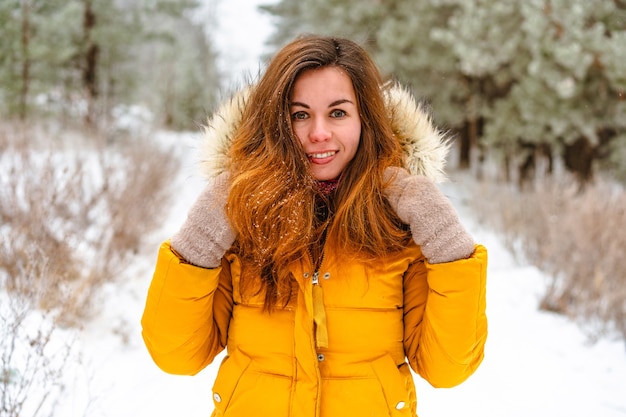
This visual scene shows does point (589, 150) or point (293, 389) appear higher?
point (293, 389)

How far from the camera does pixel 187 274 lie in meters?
1.47

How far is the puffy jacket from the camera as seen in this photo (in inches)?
58.4

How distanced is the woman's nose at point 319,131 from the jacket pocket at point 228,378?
733 millimetres

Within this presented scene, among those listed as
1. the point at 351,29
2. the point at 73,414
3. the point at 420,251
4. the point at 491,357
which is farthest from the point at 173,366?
the point at 351,29

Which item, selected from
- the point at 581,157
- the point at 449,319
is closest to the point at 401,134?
the point at 449,319

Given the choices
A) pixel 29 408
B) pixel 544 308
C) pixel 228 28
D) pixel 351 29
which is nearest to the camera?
pixel 29 408

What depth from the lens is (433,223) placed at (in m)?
1.46

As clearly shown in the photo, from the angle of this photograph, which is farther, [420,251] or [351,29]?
[351,29]

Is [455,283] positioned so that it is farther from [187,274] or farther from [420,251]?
[187,274]

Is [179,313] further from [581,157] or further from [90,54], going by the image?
[90,54]

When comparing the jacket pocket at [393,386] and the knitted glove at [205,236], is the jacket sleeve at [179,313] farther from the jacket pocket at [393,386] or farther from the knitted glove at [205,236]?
the jacket pocket at [393,386]

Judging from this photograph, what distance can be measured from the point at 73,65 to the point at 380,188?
14.2 meters

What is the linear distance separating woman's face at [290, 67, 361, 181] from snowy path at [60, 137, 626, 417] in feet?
4.04

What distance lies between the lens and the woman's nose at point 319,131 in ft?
5.24
